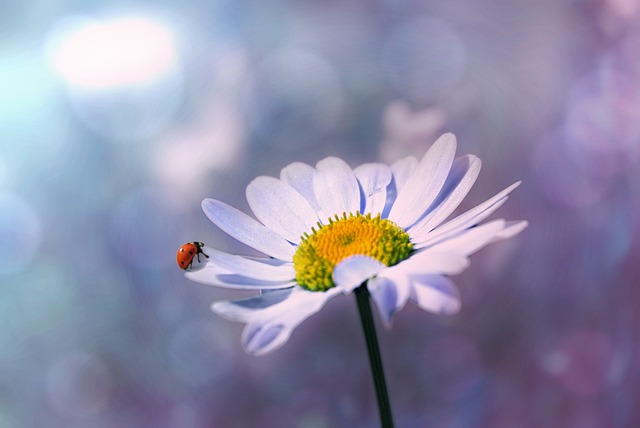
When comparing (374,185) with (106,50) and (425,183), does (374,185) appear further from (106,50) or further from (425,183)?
(106,50)

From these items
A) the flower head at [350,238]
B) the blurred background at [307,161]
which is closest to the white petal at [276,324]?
the flower head at [350,238]

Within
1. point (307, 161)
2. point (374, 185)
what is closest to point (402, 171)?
point (374, 185)

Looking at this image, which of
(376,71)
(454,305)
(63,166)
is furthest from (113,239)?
(454,305)

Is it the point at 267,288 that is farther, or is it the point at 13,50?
the point at 13,50

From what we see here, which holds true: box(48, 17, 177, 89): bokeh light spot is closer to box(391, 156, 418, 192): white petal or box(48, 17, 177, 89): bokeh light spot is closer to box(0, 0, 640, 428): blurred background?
box(0, 0, 640, 428): blurred background

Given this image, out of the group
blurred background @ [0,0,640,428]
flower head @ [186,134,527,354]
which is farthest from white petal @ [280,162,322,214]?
blurred background @ [0,0,640,428]

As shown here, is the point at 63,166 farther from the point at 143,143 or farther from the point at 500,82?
the point at 500,82
